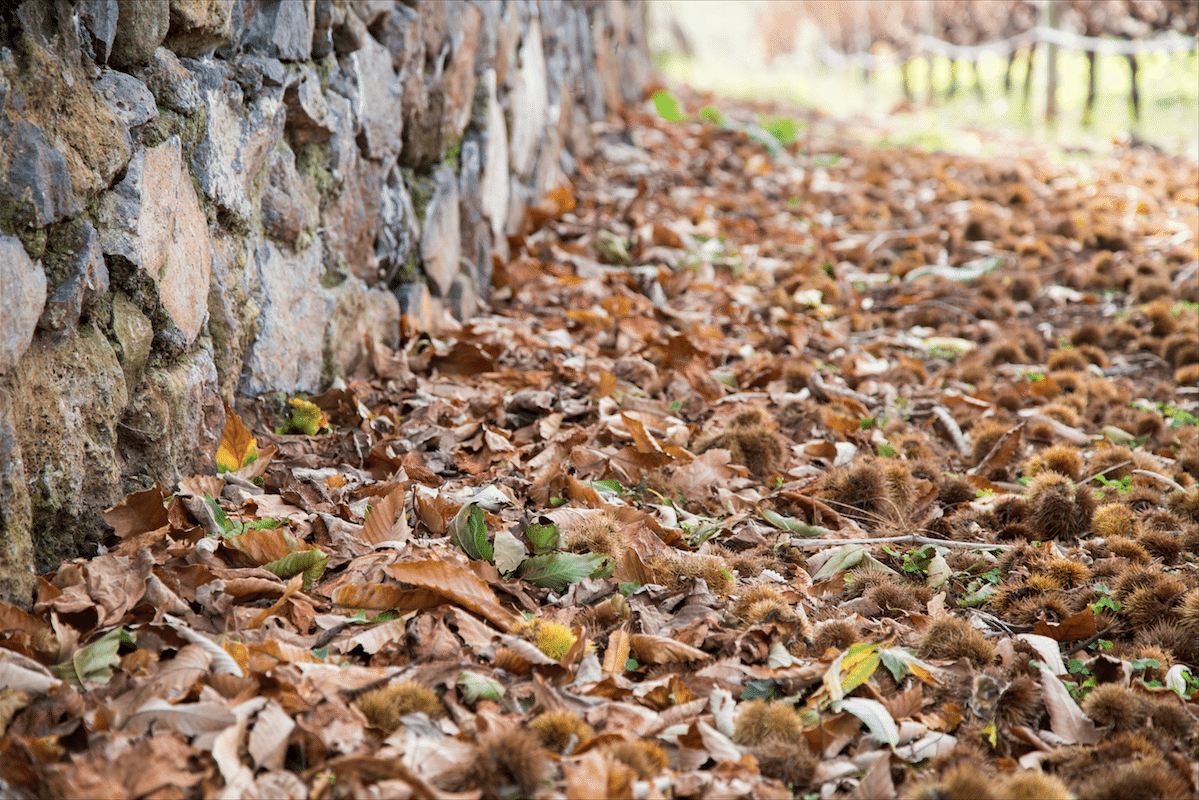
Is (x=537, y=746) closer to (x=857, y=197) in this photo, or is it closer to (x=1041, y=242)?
(x=1041, y=242)

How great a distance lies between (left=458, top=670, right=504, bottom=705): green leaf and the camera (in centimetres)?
167

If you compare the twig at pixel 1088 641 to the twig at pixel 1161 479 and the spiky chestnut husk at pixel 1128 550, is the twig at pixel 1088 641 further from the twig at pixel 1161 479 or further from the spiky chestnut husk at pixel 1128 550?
the twig at pixel 1161 479

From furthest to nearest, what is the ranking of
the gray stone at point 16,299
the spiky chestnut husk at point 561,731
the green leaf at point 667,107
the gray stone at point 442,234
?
1. the green leaf at point 667,107
2. the gray stone at point 442,234
3. the gray stone at point 16,299
4. the spiky chestnut husk at point 561,731

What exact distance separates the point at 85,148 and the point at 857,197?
6.15 m

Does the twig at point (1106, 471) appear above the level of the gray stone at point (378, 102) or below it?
below

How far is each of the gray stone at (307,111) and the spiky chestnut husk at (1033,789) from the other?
2.59 metres

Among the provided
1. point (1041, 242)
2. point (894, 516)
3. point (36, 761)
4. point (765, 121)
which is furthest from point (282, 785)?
point (765, 121)

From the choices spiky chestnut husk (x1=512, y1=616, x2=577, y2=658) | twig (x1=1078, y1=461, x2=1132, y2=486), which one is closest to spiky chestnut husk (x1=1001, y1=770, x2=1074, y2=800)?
spiky chestnut husk (x1=512, y1=616, x2=577, y2=658)

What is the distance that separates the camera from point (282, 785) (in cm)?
143

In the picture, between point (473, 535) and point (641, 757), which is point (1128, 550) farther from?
point (473, 535)

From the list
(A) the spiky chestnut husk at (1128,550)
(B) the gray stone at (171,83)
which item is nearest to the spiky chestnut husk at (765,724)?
(A) the spiky chestnut husk at (1128,550)

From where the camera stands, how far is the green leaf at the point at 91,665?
61.9 inches

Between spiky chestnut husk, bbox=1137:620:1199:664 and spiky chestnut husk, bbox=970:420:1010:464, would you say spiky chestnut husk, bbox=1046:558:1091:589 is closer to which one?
spiky chestnut husk, bbox=1137:620:1199:664

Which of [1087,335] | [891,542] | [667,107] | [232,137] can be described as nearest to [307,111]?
[232,137]
